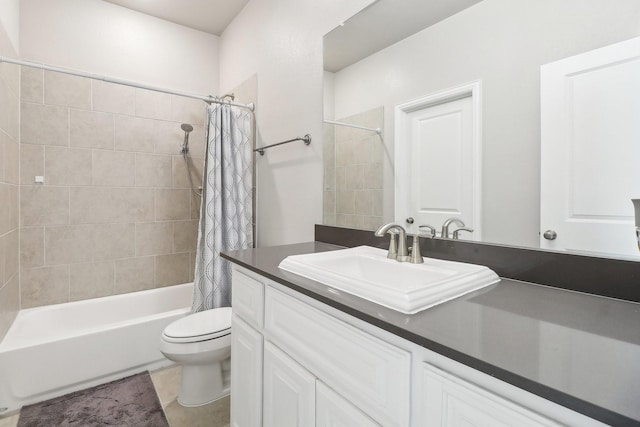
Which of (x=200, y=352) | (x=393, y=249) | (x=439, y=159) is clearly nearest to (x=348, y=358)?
(x=393, y=249)

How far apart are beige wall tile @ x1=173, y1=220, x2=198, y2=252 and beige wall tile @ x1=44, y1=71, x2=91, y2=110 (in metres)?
1.09

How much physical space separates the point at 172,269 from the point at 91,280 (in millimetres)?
555

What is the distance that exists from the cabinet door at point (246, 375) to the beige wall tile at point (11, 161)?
64.0 inches

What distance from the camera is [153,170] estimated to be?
8.48 ft

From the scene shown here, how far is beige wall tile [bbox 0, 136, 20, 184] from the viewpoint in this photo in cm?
178

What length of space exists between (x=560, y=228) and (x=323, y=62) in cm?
132

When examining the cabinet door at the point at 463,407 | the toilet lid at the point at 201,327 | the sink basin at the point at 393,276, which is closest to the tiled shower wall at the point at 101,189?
the toilet lid at the point at 201,327

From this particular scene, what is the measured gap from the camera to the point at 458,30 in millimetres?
1116

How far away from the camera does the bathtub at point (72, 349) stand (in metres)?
1.64

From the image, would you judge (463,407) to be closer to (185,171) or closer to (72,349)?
(72,349)

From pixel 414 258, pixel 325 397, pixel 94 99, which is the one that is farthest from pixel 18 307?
pixel 414 258

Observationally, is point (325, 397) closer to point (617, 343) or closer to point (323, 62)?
point (617, 343)

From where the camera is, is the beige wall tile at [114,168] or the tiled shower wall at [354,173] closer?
the tiled shower wall at [354,173]

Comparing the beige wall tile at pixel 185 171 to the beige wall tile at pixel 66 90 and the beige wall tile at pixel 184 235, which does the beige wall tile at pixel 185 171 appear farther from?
the beige wall tile at pixel 66 90
